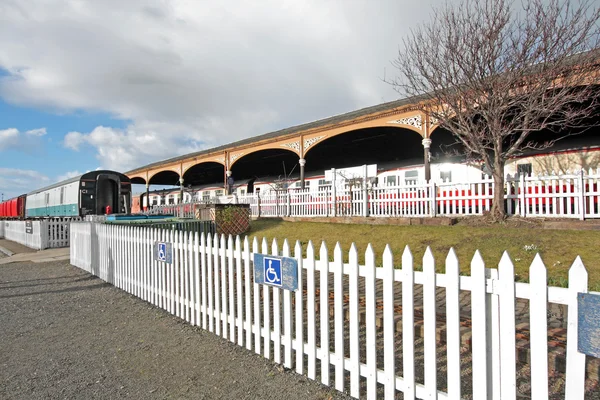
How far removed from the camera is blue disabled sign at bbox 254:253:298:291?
3.23 m

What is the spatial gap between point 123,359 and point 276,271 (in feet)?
5.95

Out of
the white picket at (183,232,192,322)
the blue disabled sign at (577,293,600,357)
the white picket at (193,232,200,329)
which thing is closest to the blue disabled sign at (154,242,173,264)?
the white picket at (183,232,192,322)

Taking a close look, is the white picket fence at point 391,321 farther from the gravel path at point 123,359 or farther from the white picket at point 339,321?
the gravel path at point 123,359

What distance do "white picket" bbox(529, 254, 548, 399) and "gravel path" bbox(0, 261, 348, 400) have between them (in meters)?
1.44

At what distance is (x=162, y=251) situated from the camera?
17.1 feet

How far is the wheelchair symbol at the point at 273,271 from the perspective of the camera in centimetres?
337

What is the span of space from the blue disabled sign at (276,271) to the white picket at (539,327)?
1.82 metres

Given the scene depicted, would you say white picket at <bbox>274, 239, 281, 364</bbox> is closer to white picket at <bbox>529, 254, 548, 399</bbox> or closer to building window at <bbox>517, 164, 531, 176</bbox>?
white picket at <bbox>529, 254, 548, 399</bbox>

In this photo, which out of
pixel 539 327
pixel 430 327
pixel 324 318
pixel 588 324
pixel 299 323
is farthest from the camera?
pixel 299 323

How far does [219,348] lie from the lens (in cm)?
381

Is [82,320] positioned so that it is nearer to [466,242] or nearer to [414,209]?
[466,242]

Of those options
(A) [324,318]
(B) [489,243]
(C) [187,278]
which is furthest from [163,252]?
(B) [489,243]

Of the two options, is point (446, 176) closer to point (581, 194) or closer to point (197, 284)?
point (581, 194)

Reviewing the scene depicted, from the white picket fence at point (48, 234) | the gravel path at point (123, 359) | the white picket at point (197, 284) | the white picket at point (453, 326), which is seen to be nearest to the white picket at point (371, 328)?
the gravel path at point (123, 359)
